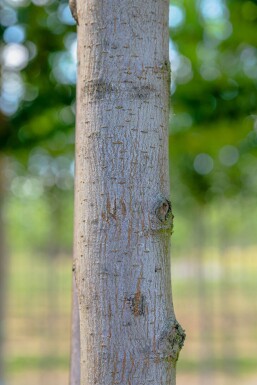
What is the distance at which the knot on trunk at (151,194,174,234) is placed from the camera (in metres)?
1.13

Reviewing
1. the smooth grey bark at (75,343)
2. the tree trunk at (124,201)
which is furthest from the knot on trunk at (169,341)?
the smooth grey bark at (75,343)

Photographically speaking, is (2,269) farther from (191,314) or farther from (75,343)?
(191,314)

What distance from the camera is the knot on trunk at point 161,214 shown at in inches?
44.6

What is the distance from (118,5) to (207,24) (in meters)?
4.50

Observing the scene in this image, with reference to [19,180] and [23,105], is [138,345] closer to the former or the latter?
[23,105]

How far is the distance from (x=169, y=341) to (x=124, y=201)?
25cm

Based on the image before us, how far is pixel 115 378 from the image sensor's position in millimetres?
1107

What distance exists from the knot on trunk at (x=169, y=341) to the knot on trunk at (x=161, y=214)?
159 mm

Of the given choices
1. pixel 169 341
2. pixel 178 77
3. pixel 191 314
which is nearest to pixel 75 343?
pixel 169 341

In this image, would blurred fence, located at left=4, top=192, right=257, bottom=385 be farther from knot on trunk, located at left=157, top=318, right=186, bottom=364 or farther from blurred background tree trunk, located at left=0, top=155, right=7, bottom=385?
knot on trunk, located at left=157, top=318, right=186, bottom=364

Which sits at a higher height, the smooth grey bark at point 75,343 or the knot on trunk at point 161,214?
the knot on trunk at point 161,214

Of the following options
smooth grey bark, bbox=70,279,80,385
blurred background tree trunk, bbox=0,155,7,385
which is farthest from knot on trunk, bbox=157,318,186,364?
blurred background tree trunk, bbox=0,155,7,385

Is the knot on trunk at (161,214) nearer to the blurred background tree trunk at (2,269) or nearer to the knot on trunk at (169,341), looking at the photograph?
the knot on trunk at (169,341)

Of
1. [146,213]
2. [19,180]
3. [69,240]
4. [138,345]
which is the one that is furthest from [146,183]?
[69,240]
